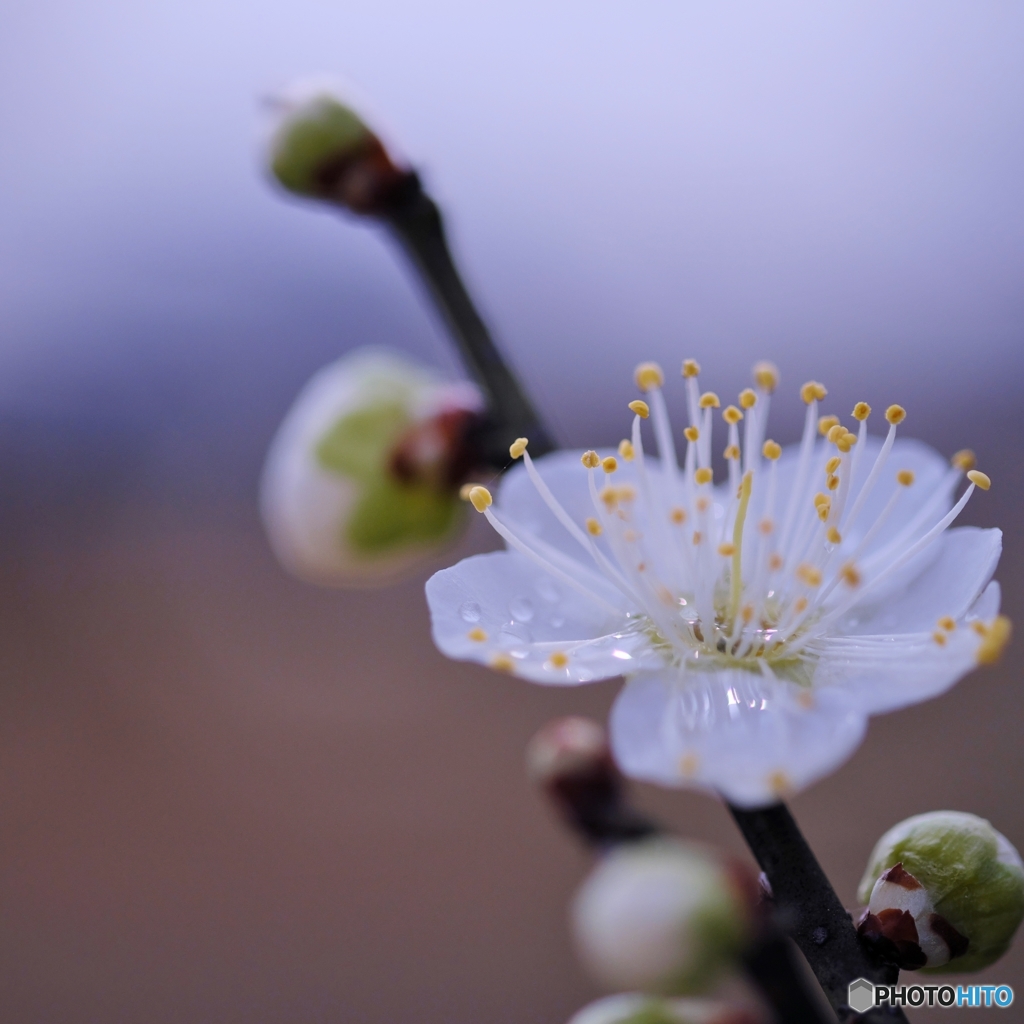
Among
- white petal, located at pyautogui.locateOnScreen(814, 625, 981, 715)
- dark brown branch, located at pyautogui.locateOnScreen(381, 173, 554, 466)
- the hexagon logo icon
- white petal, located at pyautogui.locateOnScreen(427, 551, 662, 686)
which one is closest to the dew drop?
white petal, located at pyautogui.locateOnScreen(427, 551, 662, 686)

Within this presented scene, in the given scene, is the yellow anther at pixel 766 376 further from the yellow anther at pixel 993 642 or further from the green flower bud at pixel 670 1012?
the green flower bud at pixel 670 1012

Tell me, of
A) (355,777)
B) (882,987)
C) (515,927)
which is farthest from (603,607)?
(355,777)

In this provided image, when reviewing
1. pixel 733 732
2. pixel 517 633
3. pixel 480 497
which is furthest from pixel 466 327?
pixel 733 732

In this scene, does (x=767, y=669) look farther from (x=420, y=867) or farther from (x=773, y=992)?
(x=420, y=867)

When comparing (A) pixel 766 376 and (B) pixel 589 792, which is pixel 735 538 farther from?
(B) pixel 589 792

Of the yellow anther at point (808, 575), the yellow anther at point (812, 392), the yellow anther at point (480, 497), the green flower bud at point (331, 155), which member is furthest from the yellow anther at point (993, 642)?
the green flower bud at point (331, 155)

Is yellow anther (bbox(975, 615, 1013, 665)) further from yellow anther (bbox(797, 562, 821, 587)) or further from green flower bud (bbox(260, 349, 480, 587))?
green flower bud (bbox(260, 349, 480, 587))
